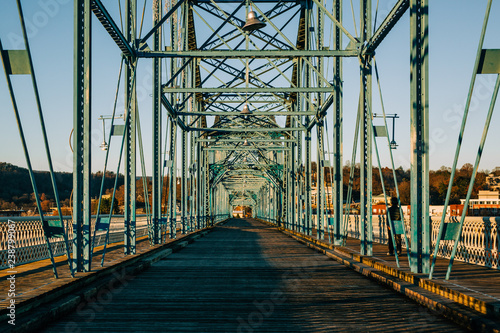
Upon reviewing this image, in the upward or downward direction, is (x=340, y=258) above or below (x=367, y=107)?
below

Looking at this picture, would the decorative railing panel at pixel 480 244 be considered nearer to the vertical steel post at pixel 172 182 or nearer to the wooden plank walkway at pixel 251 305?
the wooden plank walkway at pixel 251 305

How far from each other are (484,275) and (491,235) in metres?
2.09

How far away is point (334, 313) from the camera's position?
277 inches

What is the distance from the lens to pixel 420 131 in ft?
30.8

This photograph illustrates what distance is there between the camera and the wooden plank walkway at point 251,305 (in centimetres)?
624

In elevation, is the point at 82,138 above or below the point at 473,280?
above

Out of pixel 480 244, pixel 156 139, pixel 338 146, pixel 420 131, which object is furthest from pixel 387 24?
pixel 156 139

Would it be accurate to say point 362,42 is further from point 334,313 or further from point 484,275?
point 334,313

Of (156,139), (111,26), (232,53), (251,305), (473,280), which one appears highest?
(232,53)

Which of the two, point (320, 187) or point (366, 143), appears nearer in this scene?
point (366, 143)

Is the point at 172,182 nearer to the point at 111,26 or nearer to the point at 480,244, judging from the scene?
the point at 111,26

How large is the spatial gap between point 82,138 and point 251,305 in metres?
4.06

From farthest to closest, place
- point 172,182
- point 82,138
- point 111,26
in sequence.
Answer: point 172,182
point 111,26
point 82,138

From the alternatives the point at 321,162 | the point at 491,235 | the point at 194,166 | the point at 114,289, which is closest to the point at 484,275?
the point at 491,235
